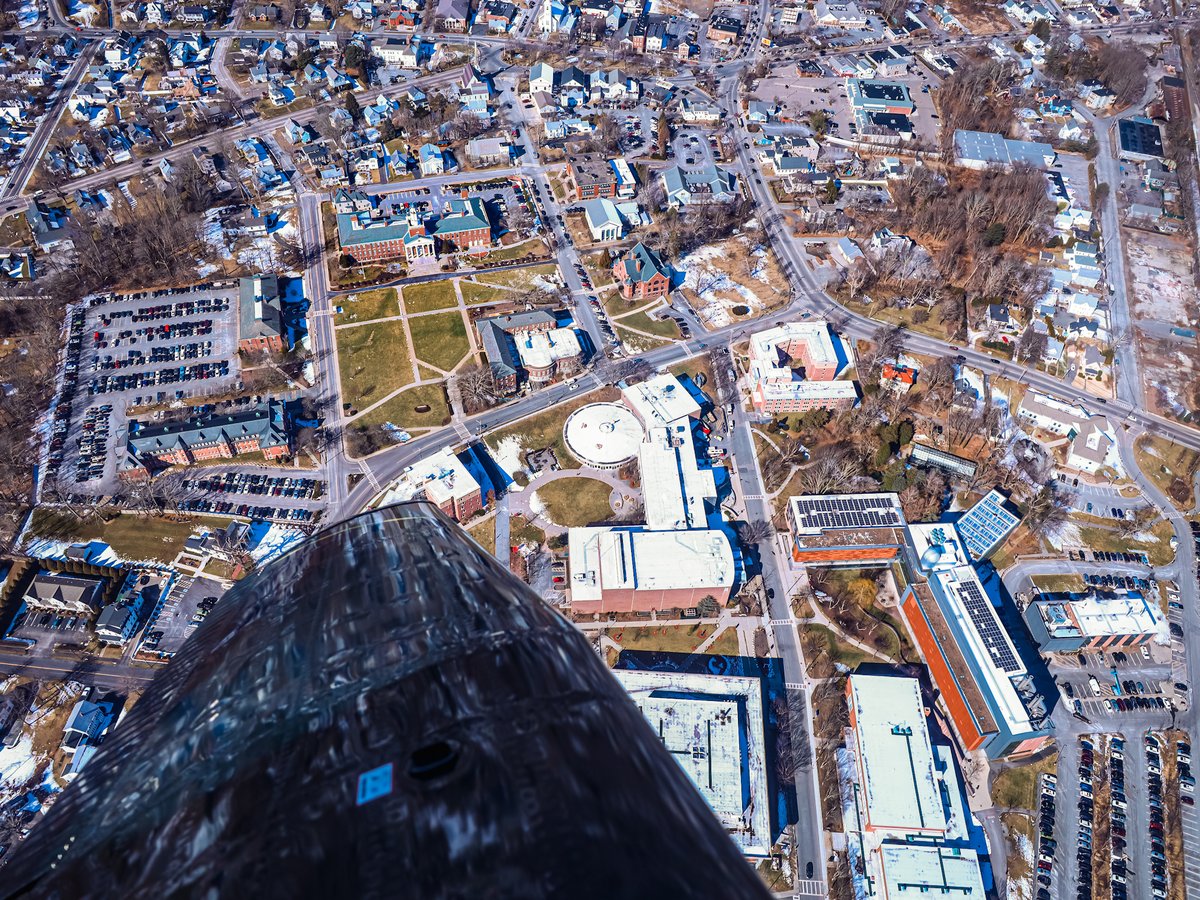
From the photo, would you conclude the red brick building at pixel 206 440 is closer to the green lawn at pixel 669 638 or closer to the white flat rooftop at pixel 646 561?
the white flat rooftop at pixel 646 561

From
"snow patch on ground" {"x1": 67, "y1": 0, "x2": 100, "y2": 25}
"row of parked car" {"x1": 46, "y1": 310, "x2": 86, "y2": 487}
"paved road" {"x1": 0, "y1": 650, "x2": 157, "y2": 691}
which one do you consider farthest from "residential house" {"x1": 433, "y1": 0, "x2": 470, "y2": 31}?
"paved road" {"x1": 0, "y1": 650, "x2": 157, "y2": 691}

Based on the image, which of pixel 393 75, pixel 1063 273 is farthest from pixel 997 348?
pixel 393 75

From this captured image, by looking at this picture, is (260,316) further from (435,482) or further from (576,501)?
(576,501)

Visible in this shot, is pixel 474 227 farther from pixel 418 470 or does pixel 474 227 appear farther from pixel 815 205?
pixel 815 205

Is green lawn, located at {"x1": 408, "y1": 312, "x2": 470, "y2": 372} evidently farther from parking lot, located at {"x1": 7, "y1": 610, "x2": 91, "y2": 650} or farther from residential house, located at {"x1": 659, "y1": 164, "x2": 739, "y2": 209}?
parking lot, located at {"x1": 7, "y1": 610, "x2": 91, "y2": 650}

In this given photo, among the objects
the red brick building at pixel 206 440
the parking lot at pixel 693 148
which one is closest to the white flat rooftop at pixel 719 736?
the red brick building at pixel 206 440

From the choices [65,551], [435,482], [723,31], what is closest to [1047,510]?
[435,482]
